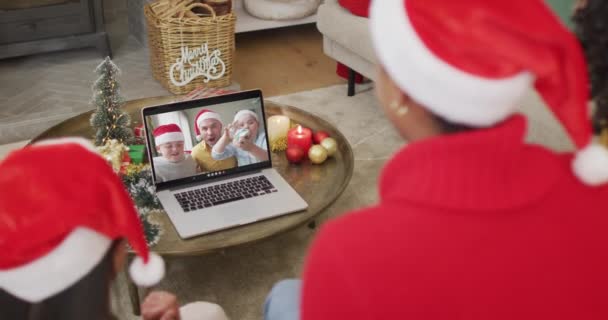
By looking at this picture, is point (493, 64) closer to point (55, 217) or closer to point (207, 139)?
point (55, 217)

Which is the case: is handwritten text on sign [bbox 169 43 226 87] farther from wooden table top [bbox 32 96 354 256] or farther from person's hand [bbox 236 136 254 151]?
person's hand [bbox 236 136 254 151]

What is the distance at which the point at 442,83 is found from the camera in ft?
2.80

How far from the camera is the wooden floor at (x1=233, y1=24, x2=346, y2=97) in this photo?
3373mm

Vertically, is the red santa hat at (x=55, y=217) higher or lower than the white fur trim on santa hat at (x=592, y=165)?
lower

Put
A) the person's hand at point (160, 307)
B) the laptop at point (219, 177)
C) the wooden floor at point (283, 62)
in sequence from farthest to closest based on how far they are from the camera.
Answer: the wooden floor at point (283, 62) < the laptop at point (219, 177) < the person's hand at point (160, 307)

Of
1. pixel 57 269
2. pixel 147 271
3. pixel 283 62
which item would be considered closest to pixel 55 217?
pixel 57 269

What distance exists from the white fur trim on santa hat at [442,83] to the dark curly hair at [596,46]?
0.53ft

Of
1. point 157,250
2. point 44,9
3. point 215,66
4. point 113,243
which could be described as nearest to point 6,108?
point 44,9

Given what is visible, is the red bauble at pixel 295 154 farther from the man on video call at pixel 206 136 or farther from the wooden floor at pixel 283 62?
the wooden floor at pixel 283 62

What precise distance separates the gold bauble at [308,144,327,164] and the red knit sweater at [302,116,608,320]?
1139 mm

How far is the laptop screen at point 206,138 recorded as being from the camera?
182cm

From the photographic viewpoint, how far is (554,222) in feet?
2.66

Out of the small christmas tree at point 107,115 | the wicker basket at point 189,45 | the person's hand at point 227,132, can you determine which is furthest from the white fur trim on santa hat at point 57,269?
the wicker basket at point 189,45

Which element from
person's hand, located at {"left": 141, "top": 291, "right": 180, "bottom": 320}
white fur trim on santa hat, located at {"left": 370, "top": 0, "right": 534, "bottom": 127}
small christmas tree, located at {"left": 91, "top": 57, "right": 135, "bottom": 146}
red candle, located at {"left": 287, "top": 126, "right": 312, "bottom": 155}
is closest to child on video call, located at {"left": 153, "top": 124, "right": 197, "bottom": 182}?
small christmas tree, located at {"left": 91, "top": 57, "right": 135, "bottom": 146}
